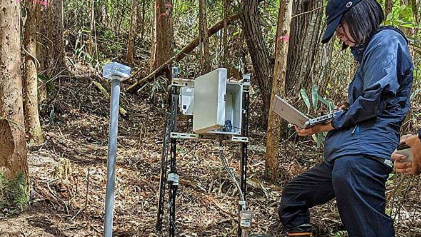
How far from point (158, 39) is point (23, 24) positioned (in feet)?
8.40

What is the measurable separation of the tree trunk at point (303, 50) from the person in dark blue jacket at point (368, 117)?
327 centimetres

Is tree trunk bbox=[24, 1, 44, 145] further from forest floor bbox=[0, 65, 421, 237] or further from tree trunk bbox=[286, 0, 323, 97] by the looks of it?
tree trunk bbox=[286, 0, 323, 97]

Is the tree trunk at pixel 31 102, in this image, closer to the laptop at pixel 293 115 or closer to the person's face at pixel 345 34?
the laptop at pixel 293 115

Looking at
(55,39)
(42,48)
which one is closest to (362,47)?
(42,48)

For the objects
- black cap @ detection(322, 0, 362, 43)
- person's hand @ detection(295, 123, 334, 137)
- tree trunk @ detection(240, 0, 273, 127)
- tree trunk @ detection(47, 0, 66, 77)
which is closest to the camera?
black cap @ detection(322, 0, 362, 43)

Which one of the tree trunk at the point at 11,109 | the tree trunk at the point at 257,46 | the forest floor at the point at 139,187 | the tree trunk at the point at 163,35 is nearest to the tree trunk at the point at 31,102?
the forest floor at the point at 139,187

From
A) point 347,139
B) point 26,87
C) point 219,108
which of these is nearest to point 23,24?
point 26,87

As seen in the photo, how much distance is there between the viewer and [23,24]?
555cm

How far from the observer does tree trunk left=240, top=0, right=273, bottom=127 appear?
19.4 feet

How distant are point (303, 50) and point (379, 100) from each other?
367 centimetres

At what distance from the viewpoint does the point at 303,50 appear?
19.1ft

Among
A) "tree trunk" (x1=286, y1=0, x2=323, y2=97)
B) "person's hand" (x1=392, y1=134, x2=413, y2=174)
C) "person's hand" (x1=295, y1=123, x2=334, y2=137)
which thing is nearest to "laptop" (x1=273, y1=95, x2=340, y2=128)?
"person's hand" (x1=295, y1=123, x2=334, y2=137)

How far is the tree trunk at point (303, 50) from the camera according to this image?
5766 millimetres

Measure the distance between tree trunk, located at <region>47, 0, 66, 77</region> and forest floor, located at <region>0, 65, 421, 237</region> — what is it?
75 centimetres
